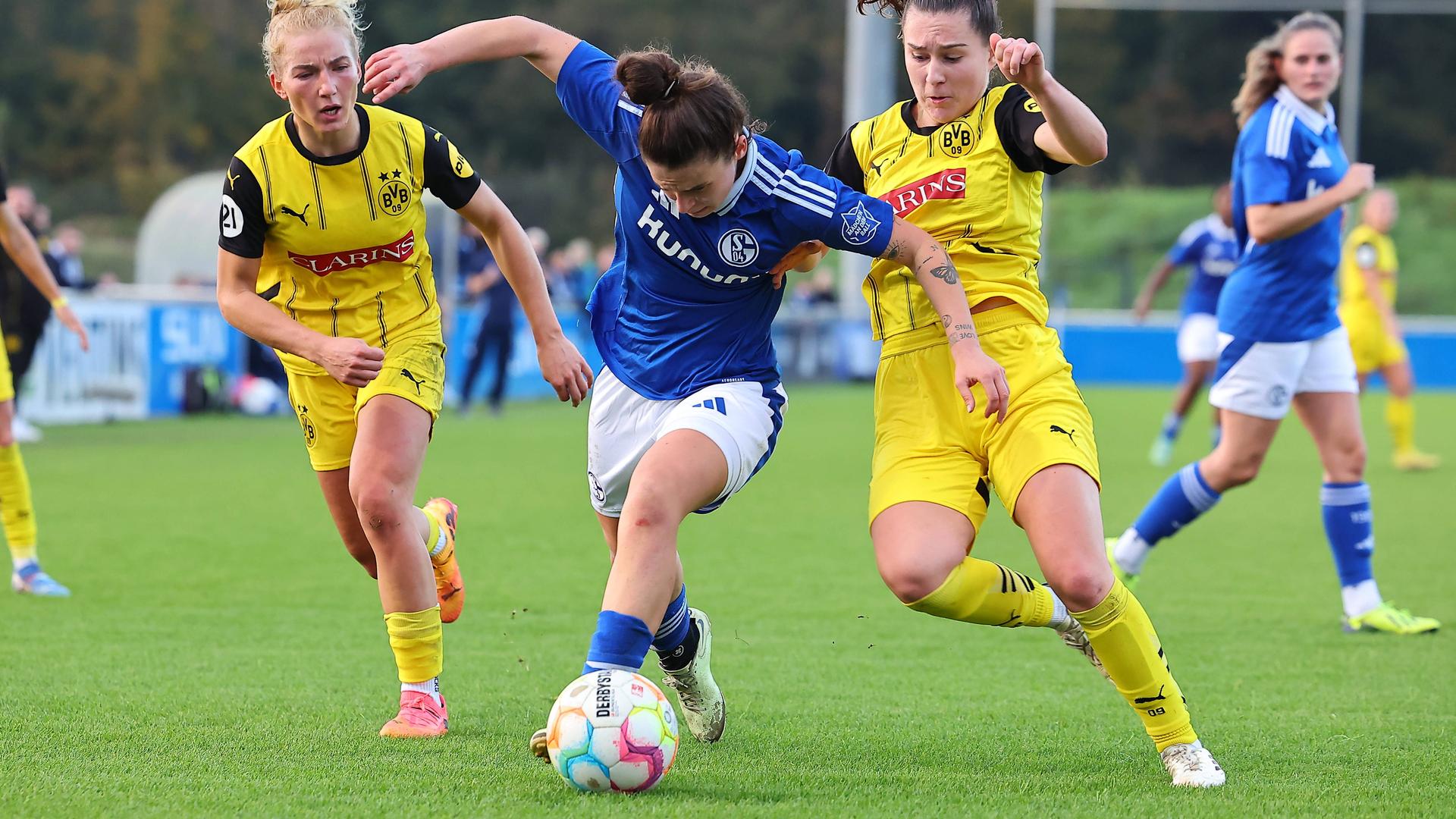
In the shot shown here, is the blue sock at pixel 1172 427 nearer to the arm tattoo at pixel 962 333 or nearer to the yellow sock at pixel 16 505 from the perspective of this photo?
the yellow sock at pixel 16 505

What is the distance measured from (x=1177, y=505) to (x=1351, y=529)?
641 millimetres

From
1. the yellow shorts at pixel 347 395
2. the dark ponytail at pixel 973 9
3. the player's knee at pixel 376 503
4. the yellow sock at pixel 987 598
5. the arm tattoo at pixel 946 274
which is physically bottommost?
the yellow sock at pixel 987 598

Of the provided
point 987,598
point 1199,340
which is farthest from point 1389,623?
point 1199,340

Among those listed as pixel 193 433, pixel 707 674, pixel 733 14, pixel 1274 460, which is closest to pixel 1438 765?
pixel 707 674

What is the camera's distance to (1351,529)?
20.2 feet

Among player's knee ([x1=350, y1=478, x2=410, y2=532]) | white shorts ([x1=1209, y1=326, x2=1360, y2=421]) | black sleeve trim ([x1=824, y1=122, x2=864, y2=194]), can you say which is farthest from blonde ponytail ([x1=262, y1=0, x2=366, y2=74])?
white shorts ([x1=1209, y1=326, x2=1360, y2=421])

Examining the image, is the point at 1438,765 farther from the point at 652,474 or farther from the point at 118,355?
the point at 118,355

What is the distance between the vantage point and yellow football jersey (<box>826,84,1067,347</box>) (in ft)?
13.5

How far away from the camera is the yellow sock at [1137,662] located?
385 cm

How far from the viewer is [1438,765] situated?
4074 millimetres

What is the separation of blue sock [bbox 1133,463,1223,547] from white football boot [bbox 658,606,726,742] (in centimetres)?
265

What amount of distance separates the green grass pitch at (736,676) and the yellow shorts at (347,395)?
750mm

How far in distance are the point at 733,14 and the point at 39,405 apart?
32767mm

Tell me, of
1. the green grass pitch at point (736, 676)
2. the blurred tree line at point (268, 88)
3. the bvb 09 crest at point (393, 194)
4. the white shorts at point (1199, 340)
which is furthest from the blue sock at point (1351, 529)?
the blurred tree line at point (268, 88)
